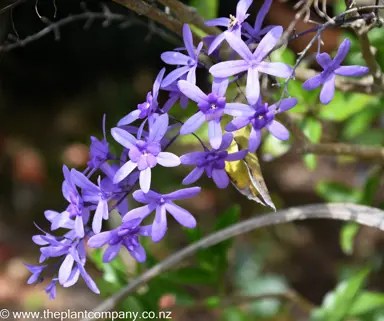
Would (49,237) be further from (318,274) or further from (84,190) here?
(318,274)

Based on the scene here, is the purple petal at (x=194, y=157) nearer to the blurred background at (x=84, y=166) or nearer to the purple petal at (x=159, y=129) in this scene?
the purple petal at (x=159, y=129)

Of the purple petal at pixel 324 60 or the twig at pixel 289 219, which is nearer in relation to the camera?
the purple petal at pixel 324 60

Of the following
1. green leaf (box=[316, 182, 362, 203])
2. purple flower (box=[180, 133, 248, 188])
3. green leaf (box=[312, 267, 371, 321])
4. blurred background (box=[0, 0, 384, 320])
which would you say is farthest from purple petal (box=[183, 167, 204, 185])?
blurred background (box=[0, 0, 384, 320])

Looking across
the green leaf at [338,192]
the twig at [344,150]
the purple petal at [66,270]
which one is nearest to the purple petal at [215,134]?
the purple petal at [66,270]

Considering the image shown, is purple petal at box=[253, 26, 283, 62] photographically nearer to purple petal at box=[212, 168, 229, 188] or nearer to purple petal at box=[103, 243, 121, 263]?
purple petal at box=[212, 168, 229, 188]

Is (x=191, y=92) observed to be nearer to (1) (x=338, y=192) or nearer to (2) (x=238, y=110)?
(2) (x=238, y=110)

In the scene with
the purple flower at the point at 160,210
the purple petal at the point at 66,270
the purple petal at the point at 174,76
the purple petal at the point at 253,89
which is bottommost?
the purple petal at the point at 66,270

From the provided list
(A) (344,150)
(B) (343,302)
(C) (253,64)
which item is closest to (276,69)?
(C) (253,64)
